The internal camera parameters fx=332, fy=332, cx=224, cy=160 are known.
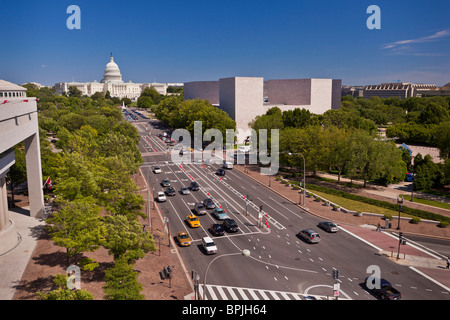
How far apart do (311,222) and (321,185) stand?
17.1 meters

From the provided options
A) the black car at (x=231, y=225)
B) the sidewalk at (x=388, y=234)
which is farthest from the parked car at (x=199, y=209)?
the sidewalk at (x=388, y=234)

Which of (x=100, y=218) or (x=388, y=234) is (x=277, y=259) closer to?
(x=388, y=234)

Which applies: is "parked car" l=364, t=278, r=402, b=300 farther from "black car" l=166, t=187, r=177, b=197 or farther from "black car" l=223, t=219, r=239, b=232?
"black car" l=166, t=187, r=177, b=197

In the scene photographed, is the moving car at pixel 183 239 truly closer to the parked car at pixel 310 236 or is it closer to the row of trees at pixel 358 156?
the parked car at pixel 310 236

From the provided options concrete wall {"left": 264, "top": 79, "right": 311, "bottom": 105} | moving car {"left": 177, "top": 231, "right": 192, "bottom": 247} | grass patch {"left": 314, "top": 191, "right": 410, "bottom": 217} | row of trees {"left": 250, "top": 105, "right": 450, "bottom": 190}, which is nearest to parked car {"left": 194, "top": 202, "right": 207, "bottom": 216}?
moving car {"left": 177, "top": 231, "right": 192, "bottom": 247}

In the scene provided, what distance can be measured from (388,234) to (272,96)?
8235 cm

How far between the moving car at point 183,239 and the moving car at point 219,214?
255 inches

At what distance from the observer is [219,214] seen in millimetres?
38688

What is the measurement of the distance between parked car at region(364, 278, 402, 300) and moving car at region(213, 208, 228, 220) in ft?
58.7

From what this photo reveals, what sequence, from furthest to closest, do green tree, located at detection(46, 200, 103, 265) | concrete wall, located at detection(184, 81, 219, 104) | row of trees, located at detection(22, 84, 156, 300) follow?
concrete wall, located at detection(184, 81, 219, 104) < green tree, located at detection(46, 200, 103, 265) < row of trees, located at detection(22, 84, 156, 300)

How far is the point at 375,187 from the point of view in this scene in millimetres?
53656

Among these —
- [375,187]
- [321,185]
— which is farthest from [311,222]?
[375,187]

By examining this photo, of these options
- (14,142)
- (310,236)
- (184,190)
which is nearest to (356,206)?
(310,236)

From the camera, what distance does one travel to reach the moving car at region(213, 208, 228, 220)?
3828 centimetres
